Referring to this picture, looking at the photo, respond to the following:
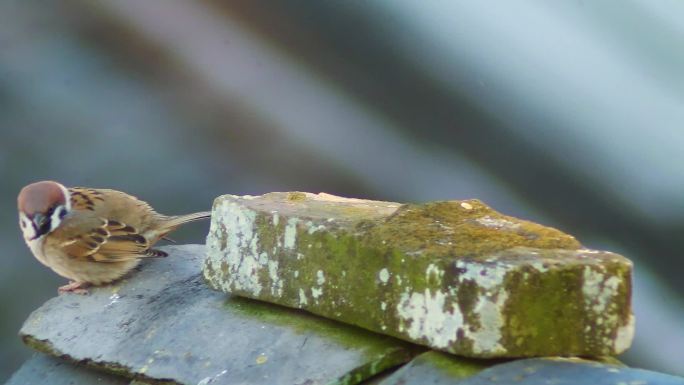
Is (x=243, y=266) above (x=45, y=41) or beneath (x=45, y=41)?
beneath

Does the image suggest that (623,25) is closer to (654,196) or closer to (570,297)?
(654,196)

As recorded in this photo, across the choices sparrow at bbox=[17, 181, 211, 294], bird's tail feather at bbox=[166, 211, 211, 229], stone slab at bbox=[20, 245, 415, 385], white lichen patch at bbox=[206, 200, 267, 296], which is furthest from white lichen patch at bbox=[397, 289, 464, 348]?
bird's tail feather at bbox=[166, 211, 211, 229]

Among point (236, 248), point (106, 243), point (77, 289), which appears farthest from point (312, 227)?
point (106, 243)

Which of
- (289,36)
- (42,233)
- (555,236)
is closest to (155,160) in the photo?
(42,233)

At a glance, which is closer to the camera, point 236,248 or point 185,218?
point 236,248

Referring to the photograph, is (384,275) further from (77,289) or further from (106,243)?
(106,243)

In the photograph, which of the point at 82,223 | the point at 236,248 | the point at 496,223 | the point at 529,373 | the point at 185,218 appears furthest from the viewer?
the point at 185,218

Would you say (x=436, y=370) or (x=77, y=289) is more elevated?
(x=436, y=370)
